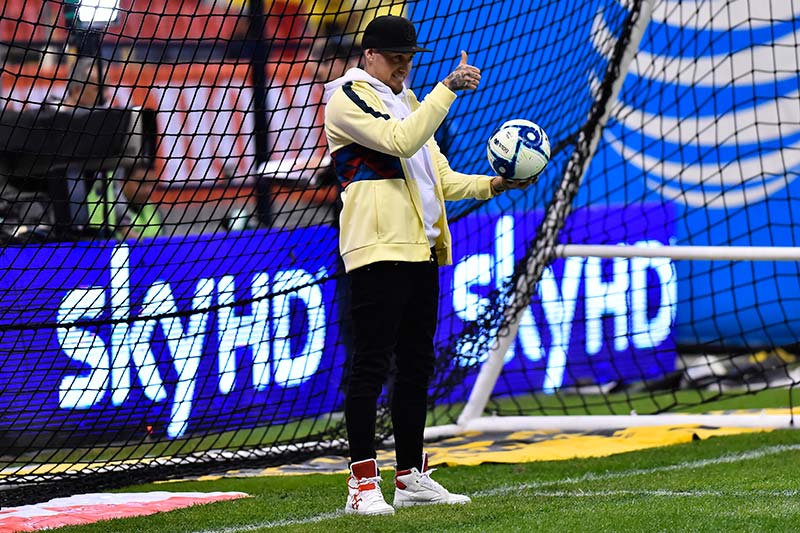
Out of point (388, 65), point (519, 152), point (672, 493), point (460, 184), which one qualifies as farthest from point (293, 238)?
point (672, 493)

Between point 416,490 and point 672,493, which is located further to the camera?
point 672,493

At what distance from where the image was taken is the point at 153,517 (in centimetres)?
478

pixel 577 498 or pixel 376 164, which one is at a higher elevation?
pixel 376 164

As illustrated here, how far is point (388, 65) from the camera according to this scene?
454cm

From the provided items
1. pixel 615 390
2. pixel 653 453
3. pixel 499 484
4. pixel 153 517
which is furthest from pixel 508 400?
pixel 153 517

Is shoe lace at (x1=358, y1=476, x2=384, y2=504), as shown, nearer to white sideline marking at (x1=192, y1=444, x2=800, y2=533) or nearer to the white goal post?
white sideline marking at (x1=192, y1=444, x2=800, y2=533)

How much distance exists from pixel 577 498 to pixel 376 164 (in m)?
1.42

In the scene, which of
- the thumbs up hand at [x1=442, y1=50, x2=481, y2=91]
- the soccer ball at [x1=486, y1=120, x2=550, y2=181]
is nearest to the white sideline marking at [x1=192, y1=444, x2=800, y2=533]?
the soccer ball at [x1=486, y1=120, x2=550, y2=181]

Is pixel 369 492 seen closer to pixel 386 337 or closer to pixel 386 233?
pixel 386 337

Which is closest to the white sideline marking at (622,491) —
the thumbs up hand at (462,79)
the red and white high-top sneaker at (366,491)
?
the red and white high-top sneaker at (366,491)

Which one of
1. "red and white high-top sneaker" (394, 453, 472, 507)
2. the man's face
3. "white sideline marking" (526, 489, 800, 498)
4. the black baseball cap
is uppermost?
the black baseball cap

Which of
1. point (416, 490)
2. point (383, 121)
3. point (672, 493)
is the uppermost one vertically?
point (383, 121)

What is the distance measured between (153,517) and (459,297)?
4.09 metres

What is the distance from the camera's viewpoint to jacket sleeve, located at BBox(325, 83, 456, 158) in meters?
4.28
